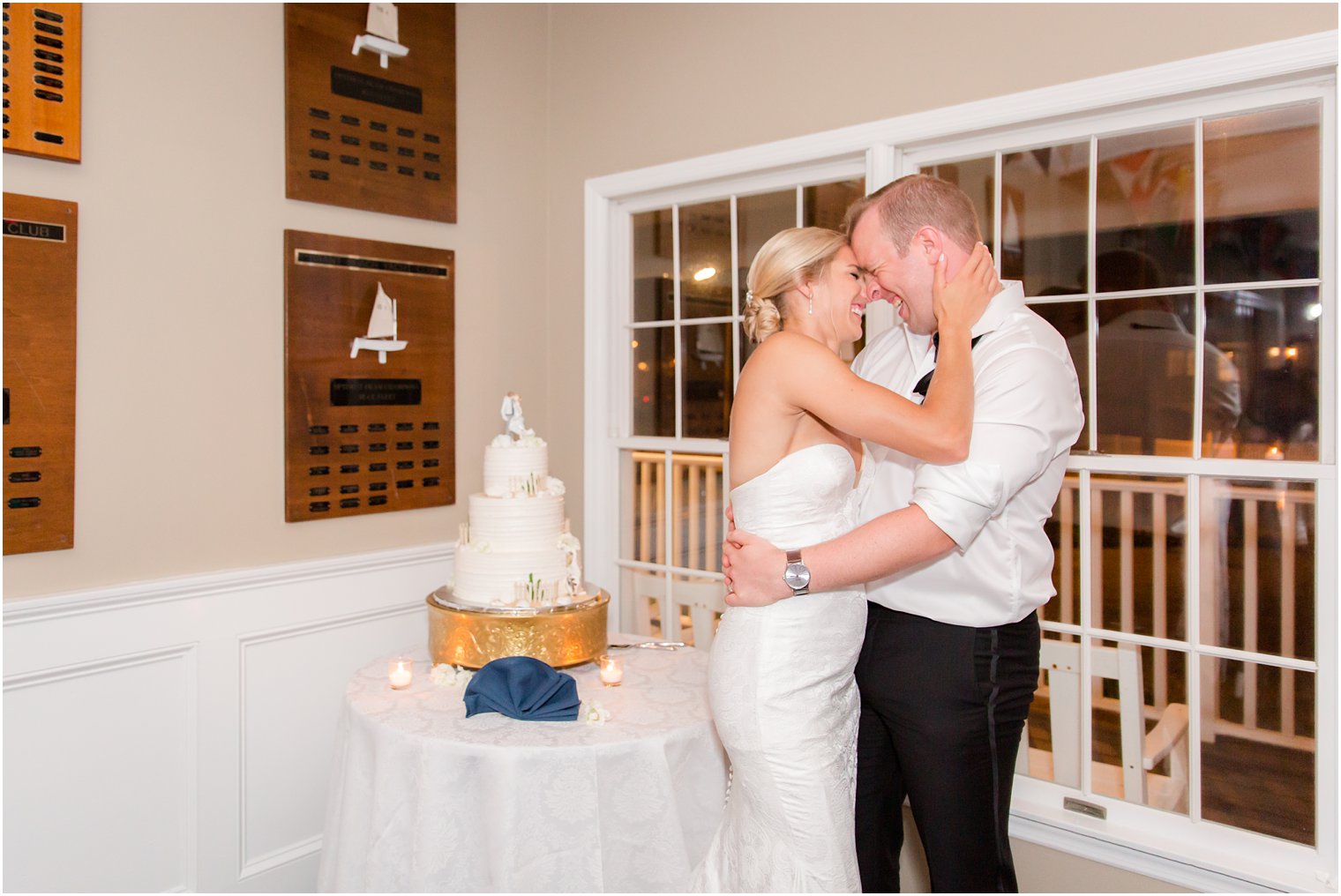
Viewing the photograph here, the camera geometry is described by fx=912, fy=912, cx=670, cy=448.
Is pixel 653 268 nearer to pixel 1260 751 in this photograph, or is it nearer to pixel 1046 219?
pixel 1046 219

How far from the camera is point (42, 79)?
223 cm

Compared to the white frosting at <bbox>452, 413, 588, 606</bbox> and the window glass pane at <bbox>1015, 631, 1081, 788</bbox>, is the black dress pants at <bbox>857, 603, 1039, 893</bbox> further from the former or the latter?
the white frosting at <bbox>452, 413, 588, 606</bbox>

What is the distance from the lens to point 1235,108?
210 centimetres

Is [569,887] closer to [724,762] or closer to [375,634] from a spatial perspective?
[724,762]

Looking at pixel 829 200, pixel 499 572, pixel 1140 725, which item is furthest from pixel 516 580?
pixel 1140 725

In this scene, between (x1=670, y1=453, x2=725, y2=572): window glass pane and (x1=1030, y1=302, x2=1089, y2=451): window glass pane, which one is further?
(x1=670, y1=453, x2=725, y2=572): window glass pane

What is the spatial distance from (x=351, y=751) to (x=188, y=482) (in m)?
0.96

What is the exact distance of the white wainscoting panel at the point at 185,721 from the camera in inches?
89.4

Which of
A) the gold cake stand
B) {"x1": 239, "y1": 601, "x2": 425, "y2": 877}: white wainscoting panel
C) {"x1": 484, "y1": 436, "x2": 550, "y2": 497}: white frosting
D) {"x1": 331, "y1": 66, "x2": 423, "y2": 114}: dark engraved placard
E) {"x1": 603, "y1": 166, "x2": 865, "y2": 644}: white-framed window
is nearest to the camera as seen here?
the gold cake stand

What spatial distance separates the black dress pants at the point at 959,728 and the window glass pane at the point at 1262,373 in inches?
31.5

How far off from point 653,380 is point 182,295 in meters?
1.52

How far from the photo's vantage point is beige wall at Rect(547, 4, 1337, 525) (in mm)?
2184

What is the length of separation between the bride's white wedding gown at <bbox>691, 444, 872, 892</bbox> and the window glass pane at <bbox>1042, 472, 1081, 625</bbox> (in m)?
0.85

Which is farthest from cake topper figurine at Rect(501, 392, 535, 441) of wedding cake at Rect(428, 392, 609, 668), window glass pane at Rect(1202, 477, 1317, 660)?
window glass pane at Rect(1202, 477, 1317, 660)
